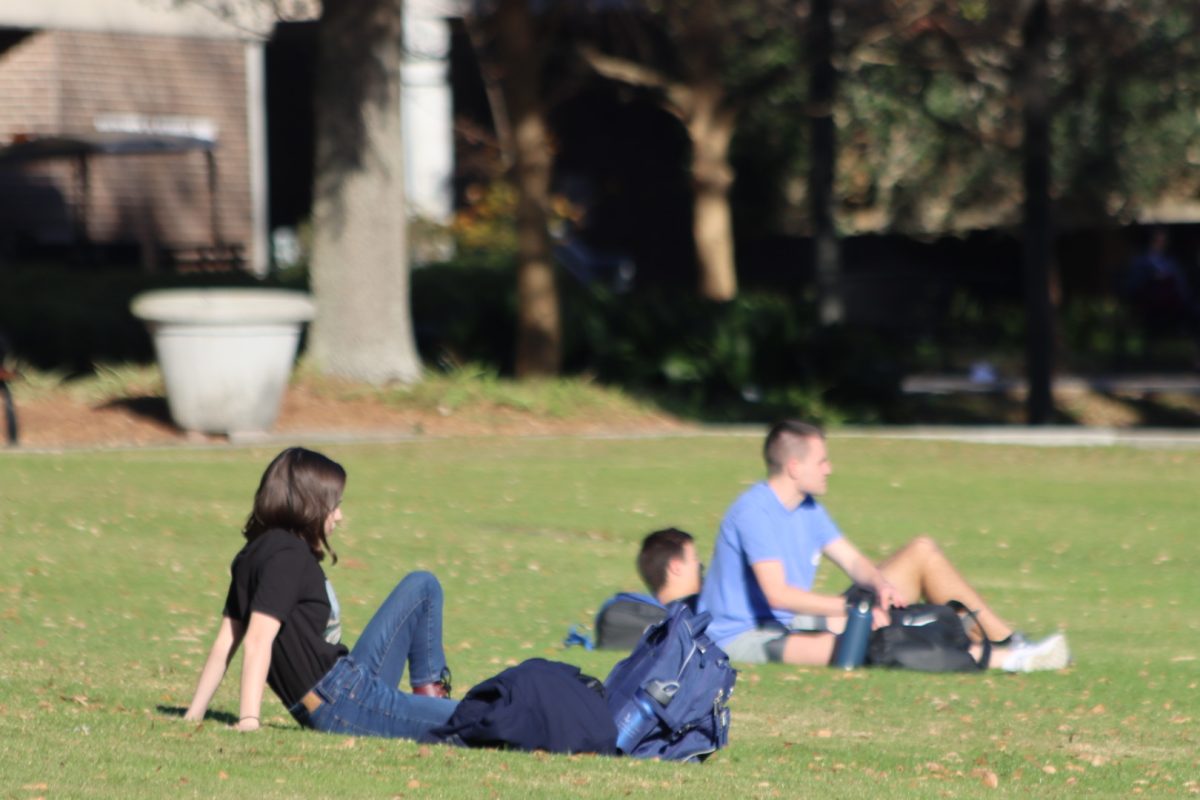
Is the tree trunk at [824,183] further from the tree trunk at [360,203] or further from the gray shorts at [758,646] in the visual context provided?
the gray shorts at [758,646]

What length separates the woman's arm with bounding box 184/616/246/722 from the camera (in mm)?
6406

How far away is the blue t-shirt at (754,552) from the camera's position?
8602mm

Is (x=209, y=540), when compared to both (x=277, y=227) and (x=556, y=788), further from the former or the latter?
(x=277, y=227)

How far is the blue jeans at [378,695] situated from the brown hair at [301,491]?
53cm

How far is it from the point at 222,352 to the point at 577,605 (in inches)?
239

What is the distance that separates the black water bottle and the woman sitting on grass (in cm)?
242

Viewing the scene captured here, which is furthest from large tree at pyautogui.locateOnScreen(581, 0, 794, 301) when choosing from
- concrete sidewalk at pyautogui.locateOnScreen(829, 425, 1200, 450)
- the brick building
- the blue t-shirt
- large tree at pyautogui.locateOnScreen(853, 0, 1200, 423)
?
the blue t-shirt

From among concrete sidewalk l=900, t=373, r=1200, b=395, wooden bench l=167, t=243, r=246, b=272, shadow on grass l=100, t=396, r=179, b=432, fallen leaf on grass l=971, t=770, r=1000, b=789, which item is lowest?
fallen leaf on grass l=971, t=770, r=1000, b=789

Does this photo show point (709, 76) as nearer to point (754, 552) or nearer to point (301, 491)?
point (754, 552)

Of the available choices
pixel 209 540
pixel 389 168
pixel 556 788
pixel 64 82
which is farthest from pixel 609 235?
pixel 556 788

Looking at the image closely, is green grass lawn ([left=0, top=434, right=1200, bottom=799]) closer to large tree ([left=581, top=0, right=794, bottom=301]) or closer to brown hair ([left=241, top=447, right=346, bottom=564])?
brown hair ([left=241, top=447, right=346, bottom=564])

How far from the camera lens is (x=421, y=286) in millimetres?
22250

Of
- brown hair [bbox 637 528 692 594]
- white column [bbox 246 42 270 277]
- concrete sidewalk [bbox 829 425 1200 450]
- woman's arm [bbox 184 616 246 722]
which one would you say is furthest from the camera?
white column [bbox 246 42 270 277]

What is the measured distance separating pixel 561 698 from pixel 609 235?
3473 centimetres
